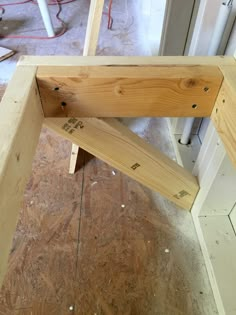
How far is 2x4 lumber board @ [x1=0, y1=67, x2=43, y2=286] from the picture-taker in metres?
0.40

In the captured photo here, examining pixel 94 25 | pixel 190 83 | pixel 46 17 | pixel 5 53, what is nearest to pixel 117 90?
pixel 190 83

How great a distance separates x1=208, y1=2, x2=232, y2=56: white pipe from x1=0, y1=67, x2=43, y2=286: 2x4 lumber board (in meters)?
0.64

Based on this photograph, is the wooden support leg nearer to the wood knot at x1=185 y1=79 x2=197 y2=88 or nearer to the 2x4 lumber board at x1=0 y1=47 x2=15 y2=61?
the wood knot at x1=185 y1=79 x2=197 y2=88

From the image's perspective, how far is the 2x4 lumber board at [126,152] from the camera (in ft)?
2.64

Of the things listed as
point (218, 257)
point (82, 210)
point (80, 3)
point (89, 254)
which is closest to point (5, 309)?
point (89, 254)

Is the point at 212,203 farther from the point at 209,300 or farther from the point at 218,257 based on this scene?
the point at 209,300

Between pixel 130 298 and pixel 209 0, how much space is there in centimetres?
104

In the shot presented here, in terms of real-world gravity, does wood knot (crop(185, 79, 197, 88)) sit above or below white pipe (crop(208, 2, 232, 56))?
above

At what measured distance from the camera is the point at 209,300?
950mm

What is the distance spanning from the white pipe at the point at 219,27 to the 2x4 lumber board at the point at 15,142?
642mm

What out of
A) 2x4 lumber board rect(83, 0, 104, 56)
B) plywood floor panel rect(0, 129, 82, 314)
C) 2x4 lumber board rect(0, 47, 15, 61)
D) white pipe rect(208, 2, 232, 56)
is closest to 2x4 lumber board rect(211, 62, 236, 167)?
white pipe rect(208, 2, 232, 56)

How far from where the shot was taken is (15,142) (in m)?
0.45

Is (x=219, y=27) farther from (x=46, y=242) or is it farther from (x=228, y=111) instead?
(x=46, y=242)

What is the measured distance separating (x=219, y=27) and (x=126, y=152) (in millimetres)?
519
